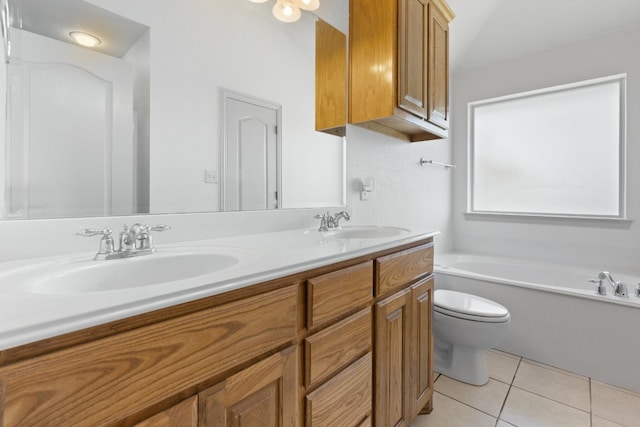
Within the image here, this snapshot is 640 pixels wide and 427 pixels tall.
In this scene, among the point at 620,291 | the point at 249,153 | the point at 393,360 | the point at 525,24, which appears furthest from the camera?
the point at 525,24

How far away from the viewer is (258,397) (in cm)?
67

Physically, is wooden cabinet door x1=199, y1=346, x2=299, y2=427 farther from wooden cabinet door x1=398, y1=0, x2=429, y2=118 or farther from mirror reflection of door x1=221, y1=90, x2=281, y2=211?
wooden cabinet door x1=398, y1=0, x2=429, y2=118

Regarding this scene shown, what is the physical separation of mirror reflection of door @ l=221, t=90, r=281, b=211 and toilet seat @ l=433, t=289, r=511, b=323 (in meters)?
1.12

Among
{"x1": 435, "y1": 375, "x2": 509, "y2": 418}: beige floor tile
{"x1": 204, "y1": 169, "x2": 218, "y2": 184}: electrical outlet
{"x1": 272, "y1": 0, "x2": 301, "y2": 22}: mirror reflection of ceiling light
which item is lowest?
{"x1": 435, "y1": 375, "x2": 509, "y2": 418}: beige floor tile

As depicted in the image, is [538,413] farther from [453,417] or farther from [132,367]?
[132,367]

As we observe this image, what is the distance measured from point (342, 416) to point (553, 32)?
10.3 feet

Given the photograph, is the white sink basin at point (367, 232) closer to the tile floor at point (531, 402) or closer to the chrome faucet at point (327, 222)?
the chrome faucet at point (327, 222)

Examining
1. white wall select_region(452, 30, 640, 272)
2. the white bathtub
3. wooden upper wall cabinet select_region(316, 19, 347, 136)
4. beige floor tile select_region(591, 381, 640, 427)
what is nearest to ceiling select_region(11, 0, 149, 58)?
wooden upper wall cabinet select_region(316, 19, 347, 136)

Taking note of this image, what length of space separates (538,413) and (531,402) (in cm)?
9

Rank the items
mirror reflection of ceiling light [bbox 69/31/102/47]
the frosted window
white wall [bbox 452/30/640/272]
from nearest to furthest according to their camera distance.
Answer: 1. mirror reflection of ceiling light [bbox 69/31/102/47]
2. white wall [bbox 452/30/640/272]
3. the frosted window

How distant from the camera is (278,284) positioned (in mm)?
708

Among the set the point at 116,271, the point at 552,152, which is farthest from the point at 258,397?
the point at 552,152

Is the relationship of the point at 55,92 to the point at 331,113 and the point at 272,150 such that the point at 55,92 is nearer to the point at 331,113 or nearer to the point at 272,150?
the point at 272,150

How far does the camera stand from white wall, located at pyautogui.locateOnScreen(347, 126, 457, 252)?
1778 mm
